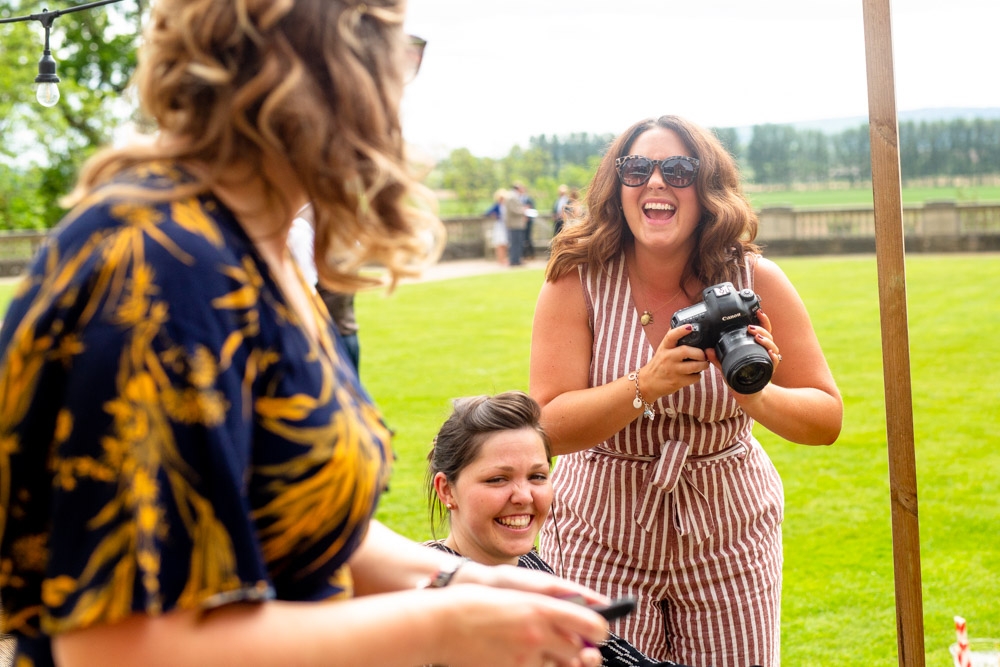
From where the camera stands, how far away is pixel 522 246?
2367 centimetres

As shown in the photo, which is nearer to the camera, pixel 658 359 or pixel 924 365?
pixel 658 359

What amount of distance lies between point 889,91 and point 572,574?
146 cm

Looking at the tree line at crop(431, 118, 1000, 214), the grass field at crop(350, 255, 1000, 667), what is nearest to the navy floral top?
the grass field at crop(350, 255, 1000, 667)

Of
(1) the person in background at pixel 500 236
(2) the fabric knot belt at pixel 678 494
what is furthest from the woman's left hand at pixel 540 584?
(1) the person in background at pixel 500 236

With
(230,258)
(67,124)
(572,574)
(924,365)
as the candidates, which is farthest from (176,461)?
(67,124)

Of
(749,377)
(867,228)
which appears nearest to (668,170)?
(749,377)

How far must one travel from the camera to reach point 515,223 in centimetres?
2292

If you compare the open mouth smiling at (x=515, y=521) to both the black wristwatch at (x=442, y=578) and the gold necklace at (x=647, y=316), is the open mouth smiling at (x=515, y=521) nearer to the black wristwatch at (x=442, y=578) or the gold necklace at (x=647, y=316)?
the gold necklace at (x=647, y=316)

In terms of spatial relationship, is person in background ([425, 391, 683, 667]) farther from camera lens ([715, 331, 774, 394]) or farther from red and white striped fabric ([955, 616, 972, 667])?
red and white striped fabric ([955, 616, 972, 667])

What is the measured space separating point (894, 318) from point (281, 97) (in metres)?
1.93

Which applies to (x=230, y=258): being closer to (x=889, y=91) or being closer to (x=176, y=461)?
(x=176, y=461)

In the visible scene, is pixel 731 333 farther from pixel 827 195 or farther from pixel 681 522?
pixel 827 195

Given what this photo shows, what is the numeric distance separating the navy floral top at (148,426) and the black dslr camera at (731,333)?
1.54m

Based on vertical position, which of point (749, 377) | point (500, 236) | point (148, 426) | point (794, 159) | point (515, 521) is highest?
point (794, 159)
